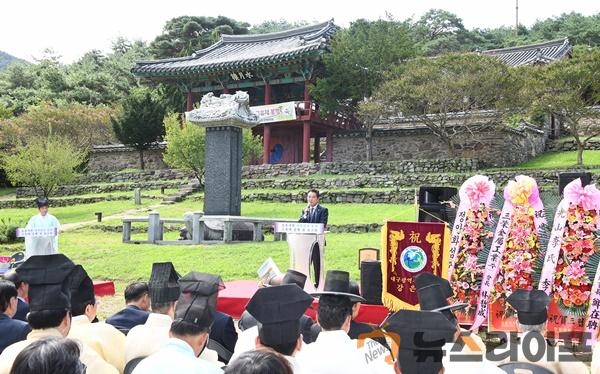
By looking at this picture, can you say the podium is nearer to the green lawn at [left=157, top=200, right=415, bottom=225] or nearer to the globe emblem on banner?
the globe emblem on banner

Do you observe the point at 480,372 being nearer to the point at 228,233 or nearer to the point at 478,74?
the point at 228,233

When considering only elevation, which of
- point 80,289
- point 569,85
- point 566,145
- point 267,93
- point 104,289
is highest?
point 267,93

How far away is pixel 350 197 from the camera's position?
21891mm

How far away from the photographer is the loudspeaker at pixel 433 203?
8.02 metres

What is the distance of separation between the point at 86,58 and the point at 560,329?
2410 inches

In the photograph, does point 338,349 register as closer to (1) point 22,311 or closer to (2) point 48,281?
(2) point 48,281

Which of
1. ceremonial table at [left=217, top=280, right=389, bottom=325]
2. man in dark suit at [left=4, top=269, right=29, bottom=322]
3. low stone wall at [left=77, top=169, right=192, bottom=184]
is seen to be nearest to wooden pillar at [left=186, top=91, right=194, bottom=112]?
low stone wall at [left=77, top=169, right=192, bottom=184]

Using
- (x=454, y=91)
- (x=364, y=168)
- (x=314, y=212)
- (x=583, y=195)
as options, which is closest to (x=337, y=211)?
(x=364, y=168)

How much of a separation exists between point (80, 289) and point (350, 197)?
17.7 m

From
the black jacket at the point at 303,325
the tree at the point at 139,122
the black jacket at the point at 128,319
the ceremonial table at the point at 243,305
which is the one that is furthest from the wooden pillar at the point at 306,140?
the black jacket at the point at 128,319

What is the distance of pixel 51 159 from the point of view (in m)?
25.8

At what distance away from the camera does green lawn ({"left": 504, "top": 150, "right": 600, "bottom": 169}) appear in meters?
25.1

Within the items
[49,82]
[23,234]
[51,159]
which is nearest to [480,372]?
[23,234]

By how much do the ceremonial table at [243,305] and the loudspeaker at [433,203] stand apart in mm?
1395
